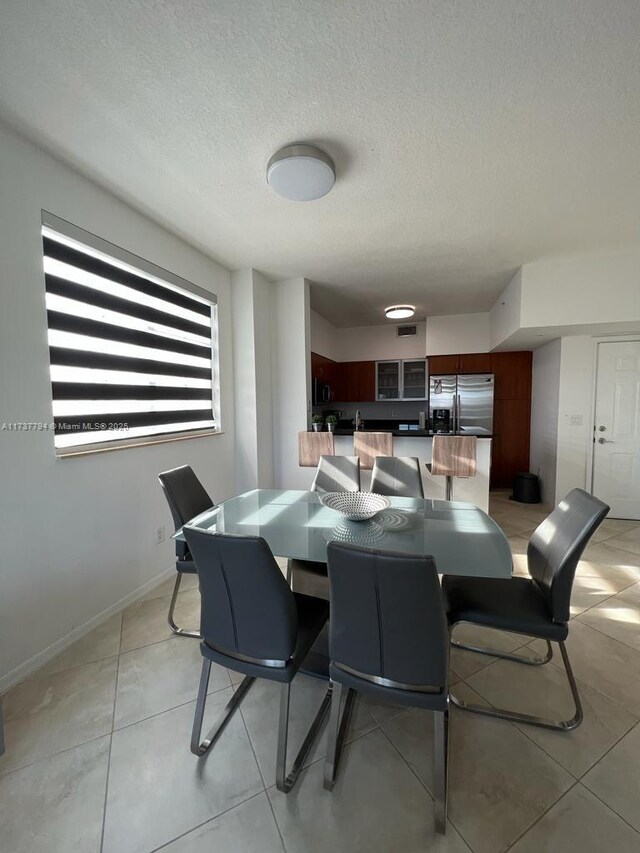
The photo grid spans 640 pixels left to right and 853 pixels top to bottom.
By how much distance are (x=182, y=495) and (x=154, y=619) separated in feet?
2.73

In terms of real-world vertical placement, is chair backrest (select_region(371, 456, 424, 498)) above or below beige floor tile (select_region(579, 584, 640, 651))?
above

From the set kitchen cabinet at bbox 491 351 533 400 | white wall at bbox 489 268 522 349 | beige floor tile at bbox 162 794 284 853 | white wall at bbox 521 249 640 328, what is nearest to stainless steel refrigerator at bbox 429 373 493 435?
kitchen cabinet at bbox 491 351 533 400

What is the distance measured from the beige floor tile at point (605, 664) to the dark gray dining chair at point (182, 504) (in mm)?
2040

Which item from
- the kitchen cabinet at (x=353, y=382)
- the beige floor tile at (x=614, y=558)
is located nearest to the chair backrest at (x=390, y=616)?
the beige floor tile at (x=614, y=558)

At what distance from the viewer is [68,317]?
201 centimetres

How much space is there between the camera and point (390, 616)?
105cm

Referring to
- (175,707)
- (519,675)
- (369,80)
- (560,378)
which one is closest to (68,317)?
(369,80)

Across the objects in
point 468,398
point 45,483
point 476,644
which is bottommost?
point 476,644

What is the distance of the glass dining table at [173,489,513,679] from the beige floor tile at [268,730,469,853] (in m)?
0.46

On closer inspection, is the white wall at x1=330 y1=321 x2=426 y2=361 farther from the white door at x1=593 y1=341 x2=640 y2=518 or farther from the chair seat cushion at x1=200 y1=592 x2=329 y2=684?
the chair seat cushion at x1=200 y1=592 x2=329 y2=684

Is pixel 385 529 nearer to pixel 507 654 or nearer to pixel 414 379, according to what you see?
pixel 507 654

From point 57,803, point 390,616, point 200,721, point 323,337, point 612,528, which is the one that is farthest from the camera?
point 323,337

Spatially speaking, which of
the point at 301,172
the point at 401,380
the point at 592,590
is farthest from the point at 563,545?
the point at 401,380

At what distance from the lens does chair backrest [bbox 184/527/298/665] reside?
113cm
